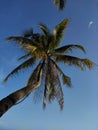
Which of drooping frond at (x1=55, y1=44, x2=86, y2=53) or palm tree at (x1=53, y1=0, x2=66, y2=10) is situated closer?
palm tree at (x1=53, y1=0, x2=66, y2=10)

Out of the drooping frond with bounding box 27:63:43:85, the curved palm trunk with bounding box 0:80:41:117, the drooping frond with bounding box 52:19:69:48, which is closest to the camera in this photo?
the curved palm trunk with bounding box 0:80:41:117

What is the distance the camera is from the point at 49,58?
22.4 metres

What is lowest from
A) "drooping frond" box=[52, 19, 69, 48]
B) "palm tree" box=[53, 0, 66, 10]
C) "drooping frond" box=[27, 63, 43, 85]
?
"drooping frond" box=[27, 63, 43, 85]

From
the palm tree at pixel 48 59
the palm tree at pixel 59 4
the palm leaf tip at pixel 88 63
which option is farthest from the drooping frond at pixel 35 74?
the palm tree at pixel 59 4

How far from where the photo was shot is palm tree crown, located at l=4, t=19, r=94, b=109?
856 inches

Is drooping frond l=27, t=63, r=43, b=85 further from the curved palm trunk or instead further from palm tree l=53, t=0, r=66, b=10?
palm tree l=53, t=0, r=66, b=10

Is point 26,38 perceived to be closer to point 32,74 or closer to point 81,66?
point 32,74

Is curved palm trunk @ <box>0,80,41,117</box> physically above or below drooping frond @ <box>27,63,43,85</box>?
below

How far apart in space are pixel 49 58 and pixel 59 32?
2202mm

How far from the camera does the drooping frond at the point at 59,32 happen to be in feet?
73.8

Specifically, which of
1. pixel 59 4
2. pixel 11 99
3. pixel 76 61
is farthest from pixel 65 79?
pixel 11 99

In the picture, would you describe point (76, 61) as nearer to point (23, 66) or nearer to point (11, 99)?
point (23, 66)

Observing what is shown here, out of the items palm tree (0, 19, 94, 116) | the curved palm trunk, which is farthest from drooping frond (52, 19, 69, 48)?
the curved palm trunk

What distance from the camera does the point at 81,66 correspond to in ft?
71.9
